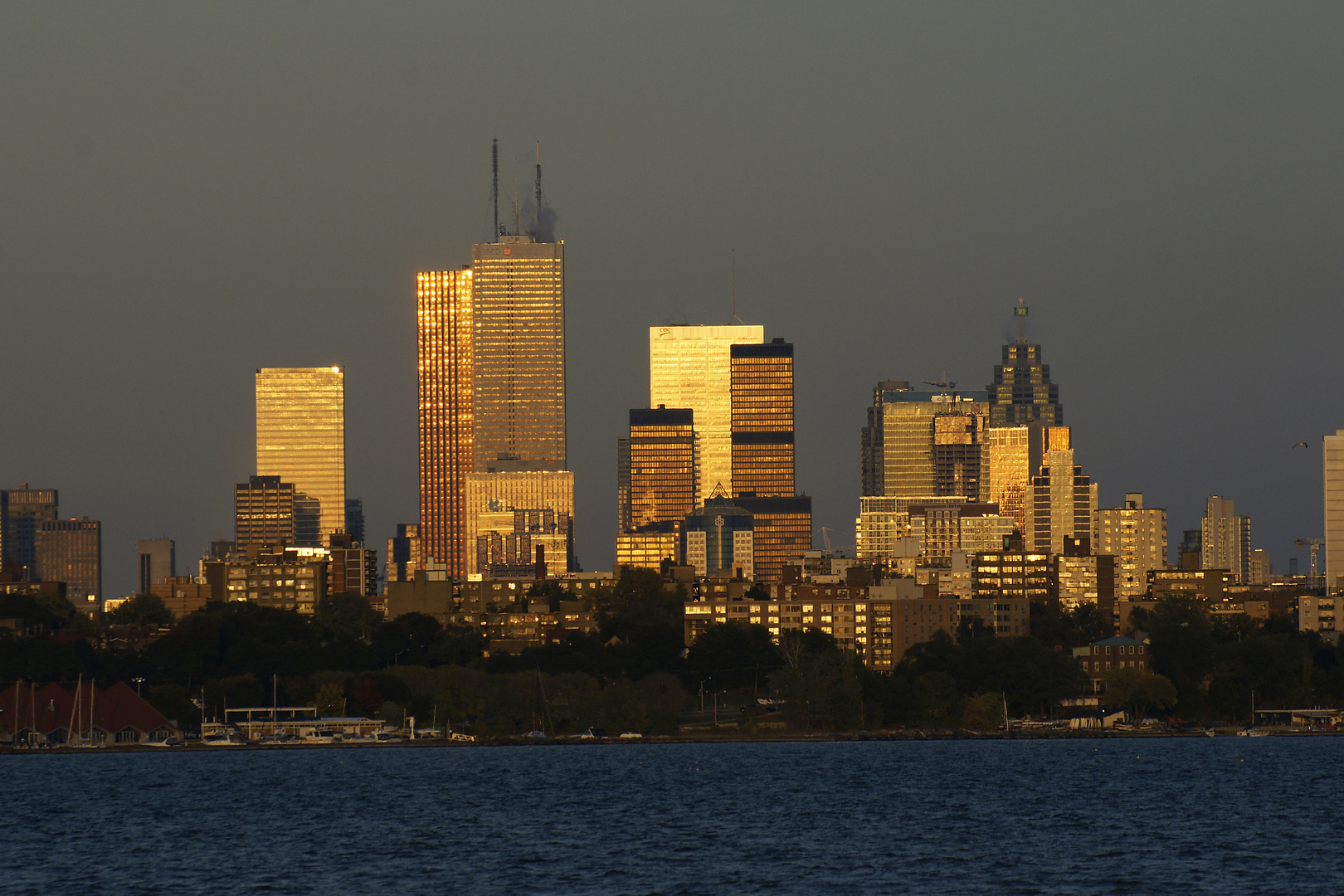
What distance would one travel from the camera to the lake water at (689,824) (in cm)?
10781

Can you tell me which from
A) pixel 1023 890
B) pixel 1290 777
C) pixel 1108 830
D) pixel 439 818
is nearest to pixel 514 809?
pixel 439 818

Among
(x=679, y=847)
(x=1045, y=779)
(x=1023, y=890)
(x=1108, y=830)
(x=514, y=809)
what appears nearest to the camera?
(x=1023, y=890)

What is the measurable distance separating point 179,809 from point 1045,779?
5900 cm

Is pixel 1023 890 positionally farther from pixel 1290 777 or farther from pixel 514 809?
pixel 1290 777

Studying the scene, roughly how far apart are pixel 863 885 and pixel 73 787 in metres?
77.5

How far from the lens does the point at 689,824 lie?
13288 cm

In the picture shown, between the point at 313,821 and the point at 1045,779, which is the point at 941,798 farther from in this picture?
the point at 313,821

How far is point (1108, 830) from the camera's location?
12862 cm

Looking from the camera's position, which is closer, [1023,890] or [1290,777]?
[1023,890]

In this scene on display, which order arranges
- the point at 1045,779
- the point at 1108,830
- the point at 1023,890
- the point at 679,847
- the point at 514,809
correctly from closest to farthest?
the point at 1023,890, the point at 679,847, the point at 1108,830, the point at 514,809, the point at 1045,779

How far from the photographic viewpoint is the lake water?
107812mm

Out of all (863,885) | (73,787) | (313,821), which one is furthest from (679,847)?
(73,787)

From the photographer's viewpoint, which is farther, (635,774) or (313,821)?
(635,774)

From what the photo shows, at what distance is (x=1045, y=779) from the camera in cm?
16375
